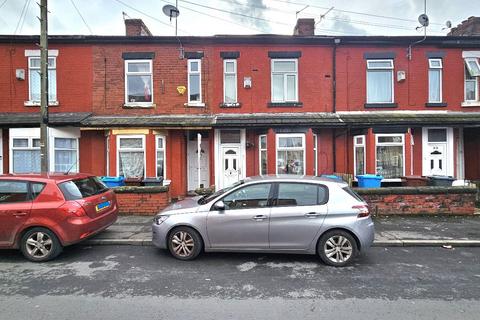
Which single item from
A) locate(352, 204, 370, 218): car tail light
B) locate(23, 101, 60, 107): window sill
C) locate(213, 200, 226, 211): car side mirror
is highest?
locate(23, 101, 60, 107): window sill

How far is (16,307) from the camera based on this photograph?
377 centimetres

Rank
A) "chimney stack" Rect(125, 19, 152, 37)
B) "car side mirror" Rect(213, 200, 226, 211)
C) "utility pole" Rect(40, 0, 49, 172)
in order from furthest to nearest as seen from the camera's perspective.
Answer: "chimney stack" Rect(125, 19, 152, 37), "utility pole" Rect(40, 0, 49, 172), "car side mirror" Rect(213, 200, 226, 211)

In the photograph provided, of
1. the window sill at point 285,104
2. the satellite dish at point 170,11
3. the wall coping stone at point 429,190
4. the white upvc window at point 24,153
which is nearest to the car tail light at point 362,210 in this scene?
the wall coping stone at point 429,190

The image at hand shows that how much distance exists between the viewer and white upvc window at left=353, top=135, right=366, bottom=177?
12.0m

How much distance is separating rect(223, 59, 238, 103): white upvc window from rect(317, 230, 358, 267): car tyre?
331 inches

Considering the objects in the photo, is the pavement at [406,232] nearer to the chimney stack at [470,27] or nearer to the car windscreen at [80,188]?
the car windscreen at [80,188]

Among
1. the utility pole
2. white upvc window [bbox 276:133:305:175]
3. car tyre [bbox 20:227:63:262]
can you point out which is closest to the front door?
car tyre [bbox 20:227:63:262]

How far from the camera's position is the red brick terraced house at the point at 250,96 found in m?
12.0

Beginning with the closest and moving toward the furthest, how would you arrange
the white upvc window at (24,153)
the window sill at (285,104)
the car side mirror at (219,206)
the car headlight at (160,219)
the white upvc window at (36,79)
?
the car side mirror at (219,206) → the car headlight at (160,219) → the white upvc window at (24,153) → the white upvc window at (36,79) → the window sill at (285,104)

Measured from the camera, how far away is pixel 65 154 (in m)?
12.1

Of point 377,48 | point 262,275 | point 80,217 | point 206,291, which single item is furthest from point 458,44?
point 80,217

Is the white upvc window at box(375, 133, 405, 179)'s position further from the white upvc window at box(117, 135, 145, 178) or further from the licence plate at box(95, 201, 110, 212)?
the licence plate at box(95, 201, 110, 212)

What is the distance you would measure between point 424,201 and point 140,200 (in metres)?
8.43

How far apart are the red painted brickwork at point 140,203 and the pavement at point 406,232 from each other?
343mm
